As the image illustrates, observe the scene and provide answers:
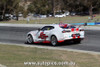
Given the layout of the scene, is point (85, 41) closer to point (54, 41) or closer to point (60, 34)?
point (54, 41)

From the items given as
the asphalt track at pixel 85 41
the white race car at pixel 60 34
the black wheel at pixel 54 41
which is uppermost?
the white race car at pixel 60 34

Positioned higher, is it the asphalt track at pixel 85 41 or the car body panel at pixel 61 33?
the car body panel at pixel 61 33

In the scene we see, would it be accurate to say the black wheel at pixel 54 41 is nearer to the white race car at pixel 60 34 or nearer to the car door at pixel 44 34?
the white race car at pixel 60 34

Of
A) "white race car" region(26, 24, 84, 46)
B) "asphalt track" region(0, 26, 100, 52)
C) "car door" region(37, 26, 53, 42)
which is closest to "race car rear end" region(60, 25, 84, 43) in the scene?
"white race car" region(26, 24, 84, 46)

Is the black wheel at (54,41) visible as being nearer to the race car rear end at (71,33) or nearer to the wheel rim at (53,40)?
the wheel rim at (53,40)

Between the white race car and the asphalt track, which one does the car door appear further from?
the asphalt track

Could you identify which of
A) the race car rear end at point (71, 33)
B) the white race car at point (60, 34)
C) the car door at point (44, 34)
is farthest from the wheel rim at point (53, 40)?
the race car rear end at point (71, 33)

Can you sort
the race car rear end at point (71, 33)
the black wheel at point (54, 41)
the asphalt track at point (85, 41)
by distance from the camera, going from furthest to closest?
the black wheel at point (54, 41) < the race car rear end at point (71, 33) < the asphalt track at point (85, 41)

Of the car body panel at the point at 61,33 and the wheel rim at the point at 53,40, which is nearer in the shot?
the car body panel at the point at 61,33

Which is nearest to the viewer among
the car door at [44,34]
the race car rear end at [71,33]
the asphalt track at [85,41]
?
the asphalt track at [85,41]

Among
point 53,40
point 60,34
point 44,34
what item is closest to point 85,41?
point 53,40

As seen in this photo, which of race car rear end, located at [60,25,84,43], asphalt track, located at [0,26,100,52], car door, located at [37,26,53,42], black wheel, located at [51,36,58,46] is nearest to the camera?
asphalt track, located at [0,26,100,52]

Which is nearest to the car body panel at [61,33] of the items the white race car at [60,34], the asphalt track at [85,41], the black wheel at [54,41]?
the white race car at [60,34]

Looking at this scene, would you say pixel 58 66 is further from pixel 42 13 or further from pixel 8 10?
pixel 42 13
